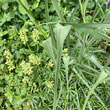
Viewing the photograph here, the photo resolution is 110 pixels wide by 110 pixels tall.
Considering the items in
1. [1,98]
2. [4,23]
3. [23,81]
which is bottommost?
[1,98]

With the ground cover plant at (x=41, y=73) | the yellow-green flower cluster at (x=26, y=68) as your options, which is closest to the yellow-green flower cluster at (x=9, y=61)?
the ground cover plant at (x=41, y=73)

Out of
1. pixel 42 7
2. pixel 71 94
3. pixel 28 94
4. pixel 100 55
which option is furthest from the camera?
pixel 42 7

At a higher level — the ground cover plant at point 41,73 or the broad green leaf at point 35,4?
the broad green leaf at point 35,4

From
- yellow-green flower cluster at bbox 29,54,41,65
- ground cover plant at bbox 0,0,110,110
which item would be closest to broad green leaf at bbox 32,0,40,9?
ground cover plant at bbox 0,0,110,110

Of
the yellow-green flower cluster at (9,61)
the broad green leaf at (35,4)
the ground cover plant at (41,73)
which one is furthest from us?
the broad green leaf at (35,4)

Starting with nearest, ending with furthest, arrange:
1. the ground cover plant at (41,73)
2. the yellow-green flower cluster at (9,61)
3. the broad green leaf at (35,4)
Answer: the ground cover plant at (41,73), the yellow-green flower cluster at (9,61), the broad green leaf at (35,4)

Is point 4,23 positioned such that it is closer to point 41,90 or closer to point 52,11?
point 52,11

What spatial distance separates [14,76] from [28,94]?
20 centimetres

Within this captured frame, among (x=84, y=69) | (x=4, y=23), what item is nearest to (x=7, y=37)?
(x=4, y=23)

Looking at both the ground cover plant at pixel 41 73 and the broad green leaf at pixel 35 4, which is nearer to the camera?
the ground cover plant at pixel 41 73

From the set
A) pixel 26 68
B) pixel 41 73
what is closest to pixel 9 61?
pixel 26 68

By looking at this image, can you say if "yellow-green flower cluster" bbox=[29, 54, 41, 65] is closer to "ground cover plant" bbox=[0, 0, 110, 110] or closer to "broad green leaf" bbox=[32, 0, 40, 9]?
"ground cover plant" bbox=[0, 0, 110, 110]

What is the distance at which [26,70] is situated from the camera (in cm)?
144

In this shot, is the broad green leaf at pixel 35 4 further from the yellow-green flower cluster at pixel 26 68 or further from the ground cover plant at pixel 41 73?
the yellow-green flower cluster at pixel 26 68
